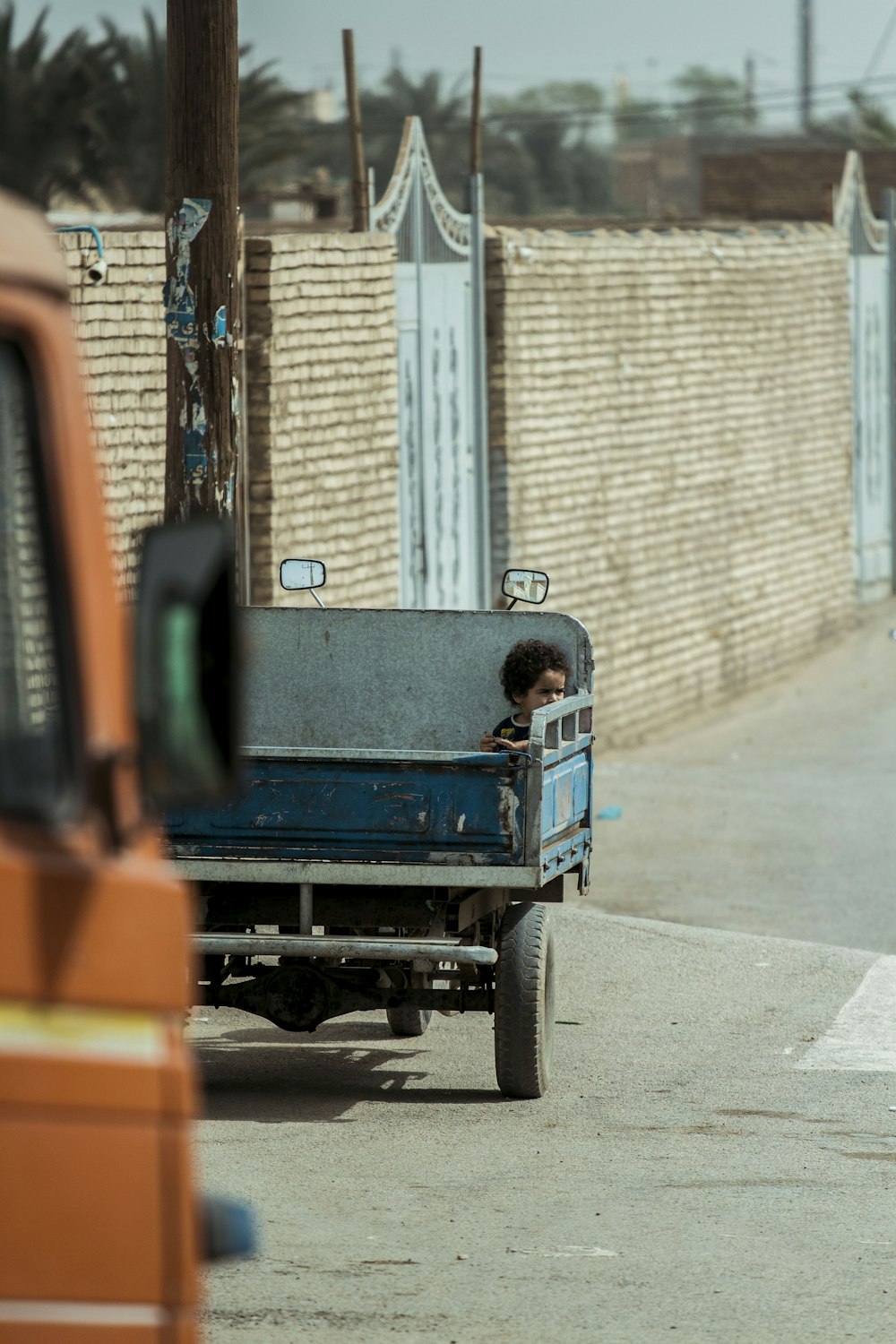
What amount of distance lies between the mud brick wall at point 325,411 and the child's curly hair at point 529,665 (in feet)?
12.2

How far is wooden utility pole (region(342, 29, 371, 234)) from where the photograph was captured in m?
12.9

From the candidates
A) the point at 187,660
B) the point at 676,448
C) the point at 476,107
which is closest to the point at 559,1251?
the point at 187,660

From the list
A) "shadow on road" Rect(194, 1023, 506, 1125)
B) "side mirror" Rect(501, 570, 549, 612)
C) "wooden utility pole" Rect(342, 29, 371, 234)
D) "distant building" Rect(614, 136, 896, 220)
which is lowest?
"shadow on road" Rect(194, 1023, 506, 1125)

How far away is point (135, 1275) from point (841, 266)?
1944cm

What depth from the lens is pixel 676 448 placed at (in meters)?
17.0

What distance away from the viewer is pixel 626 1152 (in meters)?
6.59

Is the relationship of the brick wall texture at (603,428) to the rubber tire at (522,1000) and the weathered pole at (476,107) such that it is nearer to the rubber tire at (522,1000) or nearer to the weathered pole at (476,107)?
the weathered pole at (476,107)

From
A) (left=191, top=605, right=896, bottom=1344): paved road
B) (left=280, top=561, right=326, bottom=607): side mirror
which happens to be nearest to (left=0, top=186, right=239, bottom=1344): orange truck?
(left=191, top=605, right=896, bottom=1344): paved road

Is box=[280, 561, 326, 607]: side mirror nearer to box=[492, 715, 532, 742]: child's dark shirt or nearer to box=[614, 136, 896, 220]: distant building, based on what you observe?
box=[492, 715, 532, 742]: child's dark shirt

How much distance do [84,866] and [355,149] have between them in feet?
36.4

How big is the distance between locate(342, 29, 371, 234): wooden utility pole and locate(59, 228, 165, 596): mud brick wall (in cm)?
260

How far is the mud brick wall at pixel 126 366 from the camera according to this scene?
985 centimetres

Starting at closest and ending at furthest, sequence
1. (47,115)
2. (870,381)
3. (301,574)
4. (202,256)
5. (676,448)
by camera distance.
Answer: (301,574) → (202,256) → (676,448) → (870,381) → (47,115)

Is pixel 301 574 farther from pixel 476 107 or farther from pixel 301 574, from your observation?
pixel 476 107
